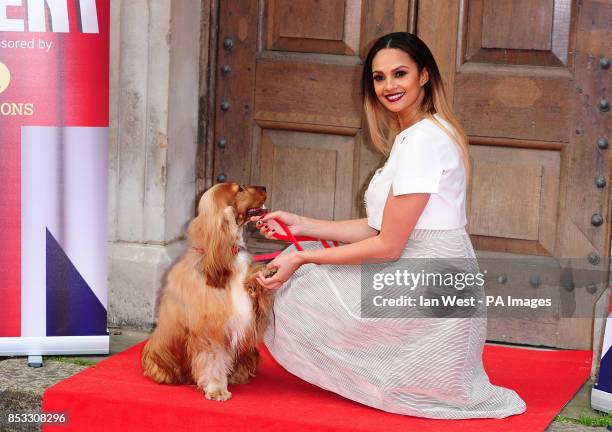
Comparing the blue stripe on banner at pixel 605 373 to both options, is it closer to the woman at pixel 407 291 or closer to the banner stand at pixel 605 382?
the banner stand at pixel 605 382

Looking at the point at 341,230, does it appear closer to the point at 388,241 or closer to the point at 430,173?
the point at 388,241

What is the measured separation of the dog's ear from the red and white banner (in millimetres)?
789

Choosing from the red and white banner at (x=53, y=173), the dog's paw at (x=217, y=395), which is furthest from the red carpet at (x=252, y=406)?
the red and white banner at (x=53, y=173)

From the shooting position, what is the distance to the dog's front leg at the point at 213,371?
11.9 ft

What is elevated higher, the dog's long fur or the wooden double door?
the wooden double door

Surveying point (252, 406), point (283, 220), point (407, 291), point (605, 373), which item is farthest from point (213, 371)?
point (605, 373)

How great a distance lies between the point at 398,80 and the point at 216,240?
0.84 metres

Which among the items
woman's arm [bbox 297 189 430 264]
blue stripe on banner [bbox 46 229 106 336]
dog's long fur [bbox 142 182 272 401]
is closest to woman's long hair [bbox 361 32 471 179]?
woman's arm [bbox 297 189 430 264]

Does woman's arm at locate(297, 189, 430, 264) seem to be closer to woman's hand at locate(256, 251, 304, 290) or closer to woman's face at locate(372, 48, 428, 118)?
woman's hand at locate(256, 251, 304, 290)

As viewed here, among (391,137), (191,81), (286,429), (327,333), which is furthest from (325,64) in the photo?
(286,429)

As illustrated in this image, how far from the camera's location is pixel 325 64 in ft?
15.7

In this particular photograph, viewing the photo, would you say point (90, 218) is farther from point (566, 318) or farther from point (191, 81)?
point (566, 318)

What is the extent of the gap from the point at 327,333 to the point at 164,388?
0.66 m

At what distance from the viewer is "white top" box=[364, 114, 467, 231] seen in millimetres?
3422
